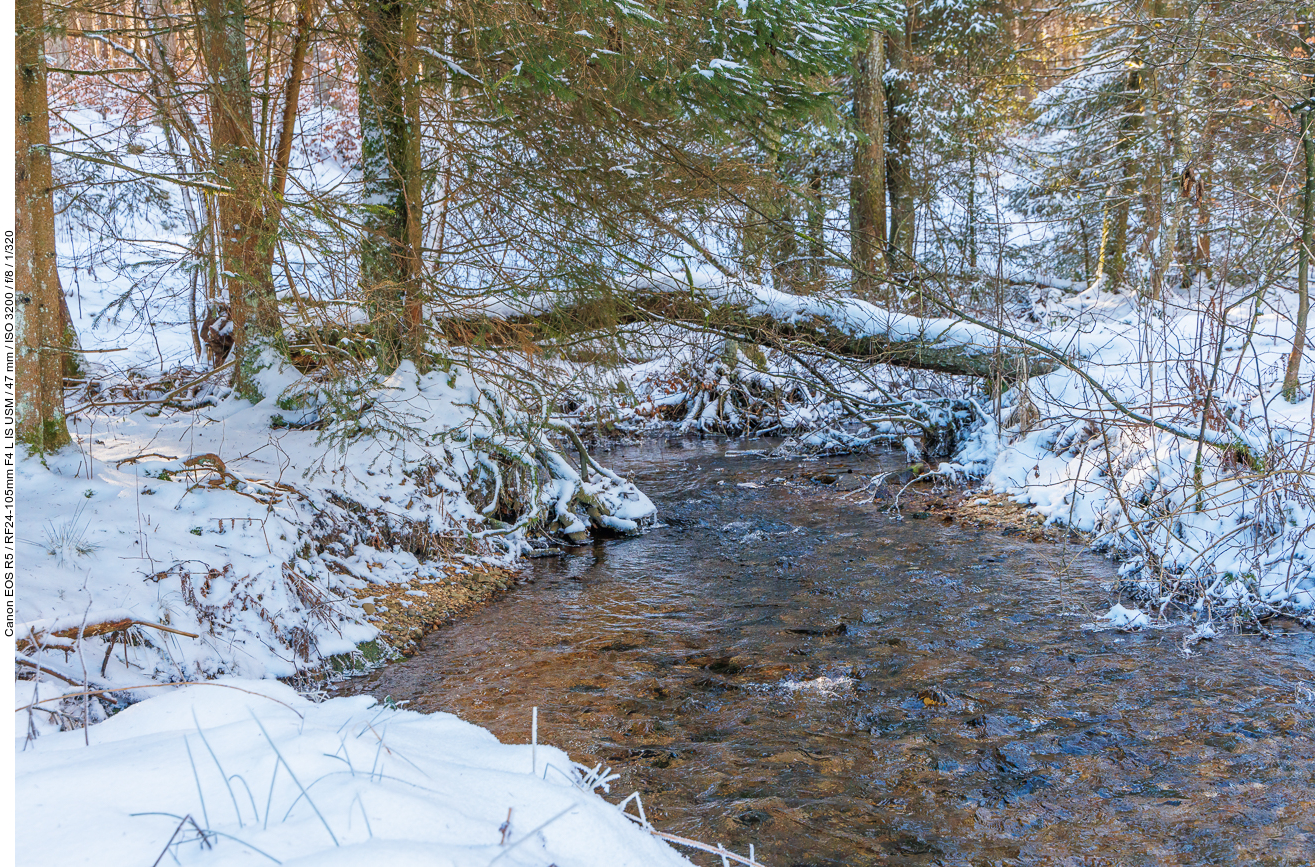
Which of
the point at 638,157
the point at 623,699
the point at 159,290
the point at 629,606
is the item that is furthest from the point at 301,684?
the point at 159,290

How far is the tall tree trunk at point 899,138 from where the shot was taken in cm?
1368

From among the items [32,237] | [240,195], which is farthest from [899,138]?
[32,237]

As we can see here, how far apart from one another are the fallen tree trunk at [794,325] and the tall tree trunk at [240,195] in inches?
58.0

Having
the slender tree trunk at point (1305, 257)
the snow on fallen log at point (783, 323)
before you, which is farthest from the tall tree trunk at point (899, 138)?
the slender tree trunk at point (1305, 257)

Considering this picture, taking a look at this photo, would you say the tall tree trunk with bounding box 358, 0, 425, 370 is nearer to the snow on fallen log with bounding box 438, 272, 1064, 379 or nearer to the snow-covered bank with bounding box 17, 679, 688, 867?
the snow on fallen log with bounding box 438, 272, 1064, 379

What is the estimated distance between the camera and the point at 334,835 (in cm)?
161

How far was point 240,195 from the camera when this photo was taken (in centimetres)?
488

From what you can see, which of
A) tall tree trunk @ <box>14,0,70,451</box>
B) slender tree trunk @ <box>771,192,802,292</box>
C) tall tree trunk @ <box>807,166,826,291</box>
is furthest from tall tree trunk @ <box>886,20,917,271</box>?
tall tree trunk @ <box>14,0,70,451</box>

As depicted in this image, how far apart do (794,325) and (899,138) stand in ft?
25.9

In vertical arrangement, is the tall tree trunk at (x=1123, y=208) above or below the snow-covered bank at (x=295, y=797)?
above

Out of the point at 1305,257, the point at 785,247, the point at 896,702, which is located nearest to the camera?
the point at 896,702

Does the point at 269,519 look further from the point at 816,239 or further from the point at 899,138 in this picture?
the point at 899,138

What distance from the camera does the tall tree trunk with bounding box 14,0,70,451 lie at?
4227mm

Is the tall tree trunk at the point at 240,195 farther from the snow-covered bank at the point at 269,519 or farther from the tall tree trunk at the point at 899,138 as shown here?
the tall tree trunk at the point at 899,138
